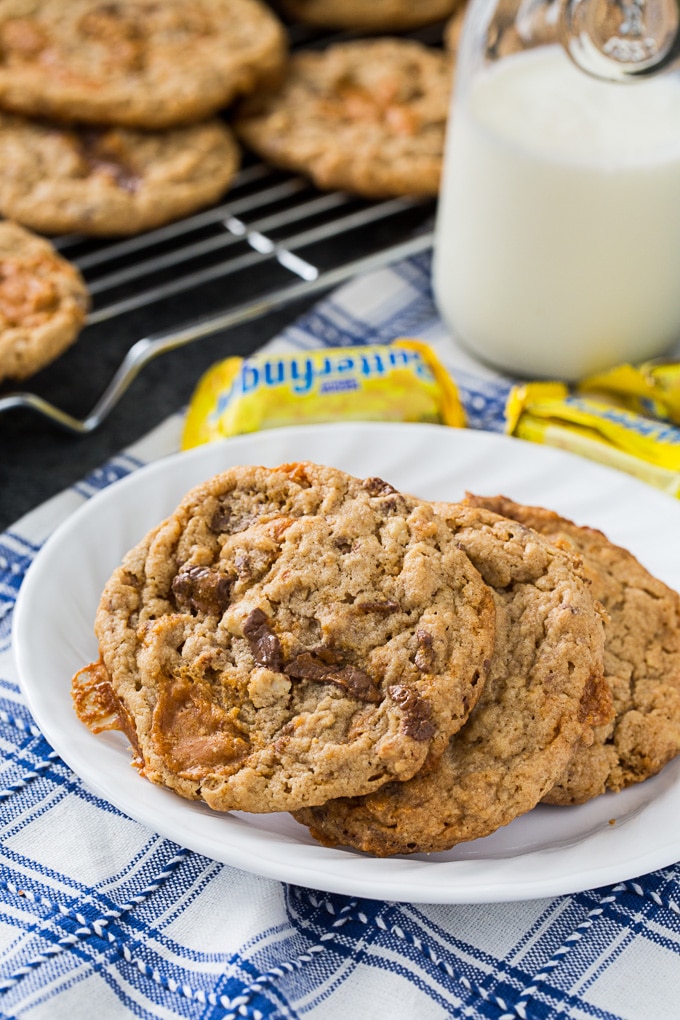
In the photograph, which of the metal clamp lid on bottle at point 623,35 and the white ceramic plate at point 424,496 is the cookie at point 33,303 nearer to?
the white ceramic plate at point 424,496

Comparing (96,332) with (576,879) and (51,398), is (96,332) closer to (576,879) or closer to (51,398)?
(51,398)

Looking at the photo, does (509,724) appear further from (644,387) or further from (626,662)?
(644,387)

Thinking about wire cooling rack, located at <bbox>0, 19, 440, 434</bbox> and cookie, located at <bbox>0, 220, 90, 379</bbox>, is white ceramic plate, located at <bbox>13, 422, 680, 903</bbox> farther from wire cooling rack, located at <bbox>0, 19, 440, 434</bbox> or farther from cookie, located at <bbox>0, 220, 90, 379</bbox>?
wire cooling rack, located at <bbox>0, 19, 440, 434</bbox>

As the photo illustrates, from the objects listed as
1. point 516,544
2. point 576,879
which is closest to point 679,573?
point 516,544

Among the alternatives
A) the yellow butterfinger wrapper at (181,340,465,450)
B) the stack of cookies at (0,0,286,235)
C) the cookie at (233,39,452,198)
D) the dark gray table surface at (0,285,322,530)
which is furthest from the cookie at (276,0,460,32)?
the yellow butterfinger wrapper at (181,340,465,450)

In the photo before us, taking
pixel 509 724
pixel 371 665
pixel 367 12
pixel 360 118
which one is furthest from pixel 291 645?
pixel 367 12

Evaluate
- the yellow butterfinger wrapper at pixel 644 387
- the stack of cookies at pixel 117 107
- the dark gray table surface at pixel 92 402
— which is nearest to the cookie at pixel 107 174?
the stack of cookies at pixel 117 107

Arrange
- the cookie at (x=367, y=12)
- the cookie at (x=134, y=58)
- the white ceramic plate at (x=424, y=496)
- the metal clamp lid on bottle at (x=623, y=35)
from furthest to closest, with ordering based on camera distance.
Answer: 1. the cookie at (x=367, y=12)
2. the cookie at (x=134, y=58)
3. the metal clamp lid on bottle at (x=623, y=35)
4. the white ceramic plate at (x=424, y=496)
